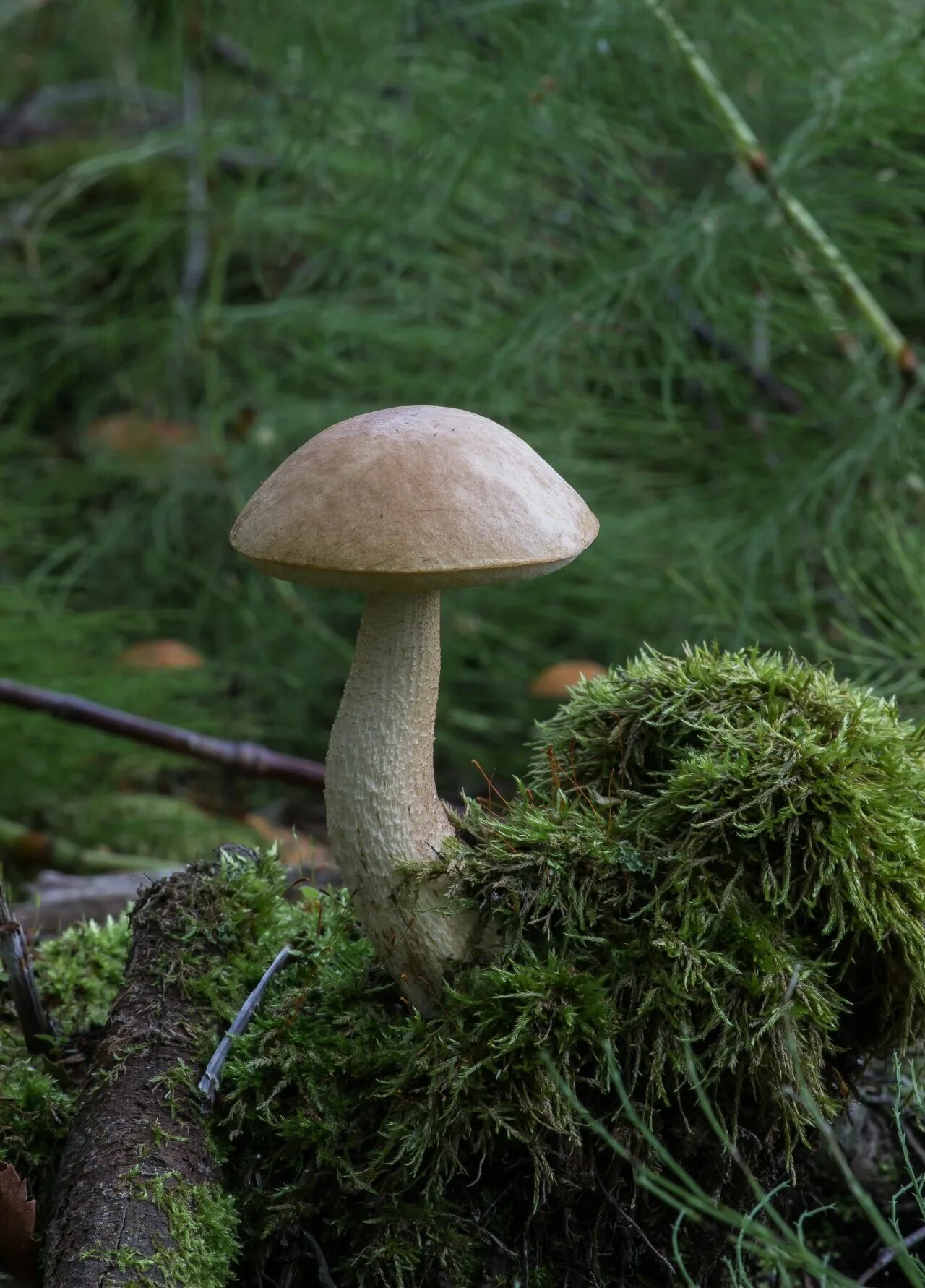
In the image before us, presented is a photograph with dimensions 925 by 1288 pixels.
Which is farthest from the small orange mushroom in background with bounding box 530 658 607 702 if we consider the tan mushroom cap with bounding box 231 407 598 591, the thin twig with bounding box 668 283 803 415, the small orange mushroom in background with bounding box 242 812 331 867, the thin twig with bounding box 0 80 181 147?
the thin twig with bounding box 0 80 181 147

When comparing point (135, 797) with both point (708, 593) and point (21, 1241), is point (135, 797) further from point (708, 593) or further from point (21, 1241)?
point (21, 1241)

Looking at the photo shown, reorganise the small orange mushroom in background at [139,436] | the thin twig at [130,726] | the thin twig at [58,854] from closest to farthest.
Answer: the thin twig at [130,726] < the thin twig at [58,854] < the small orange mushroom in background at [139,436]

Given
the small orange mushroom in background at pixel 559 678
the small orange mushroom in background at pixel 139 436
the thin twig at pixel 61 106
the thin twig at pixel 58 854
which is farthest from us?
the thin twig at pixel 61 106

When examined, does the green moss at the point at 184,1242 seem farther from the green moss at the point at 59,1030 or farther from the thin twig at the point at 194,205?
the thin twig at the point at 194,205

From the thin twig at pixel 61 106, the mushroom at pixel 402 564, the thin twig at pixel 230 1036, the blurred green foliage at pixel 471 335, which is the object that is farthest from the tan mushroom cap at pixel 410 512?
the thin twig at pixel 61 106

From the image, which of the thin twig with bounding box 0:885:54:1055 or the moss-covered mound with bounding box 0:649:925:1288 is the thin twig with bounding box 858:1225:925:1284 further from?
the thin twig with bounding box 0:885:54:1055

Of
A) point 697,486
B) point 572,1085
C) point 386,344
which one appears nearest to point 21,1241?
point 572,1085
